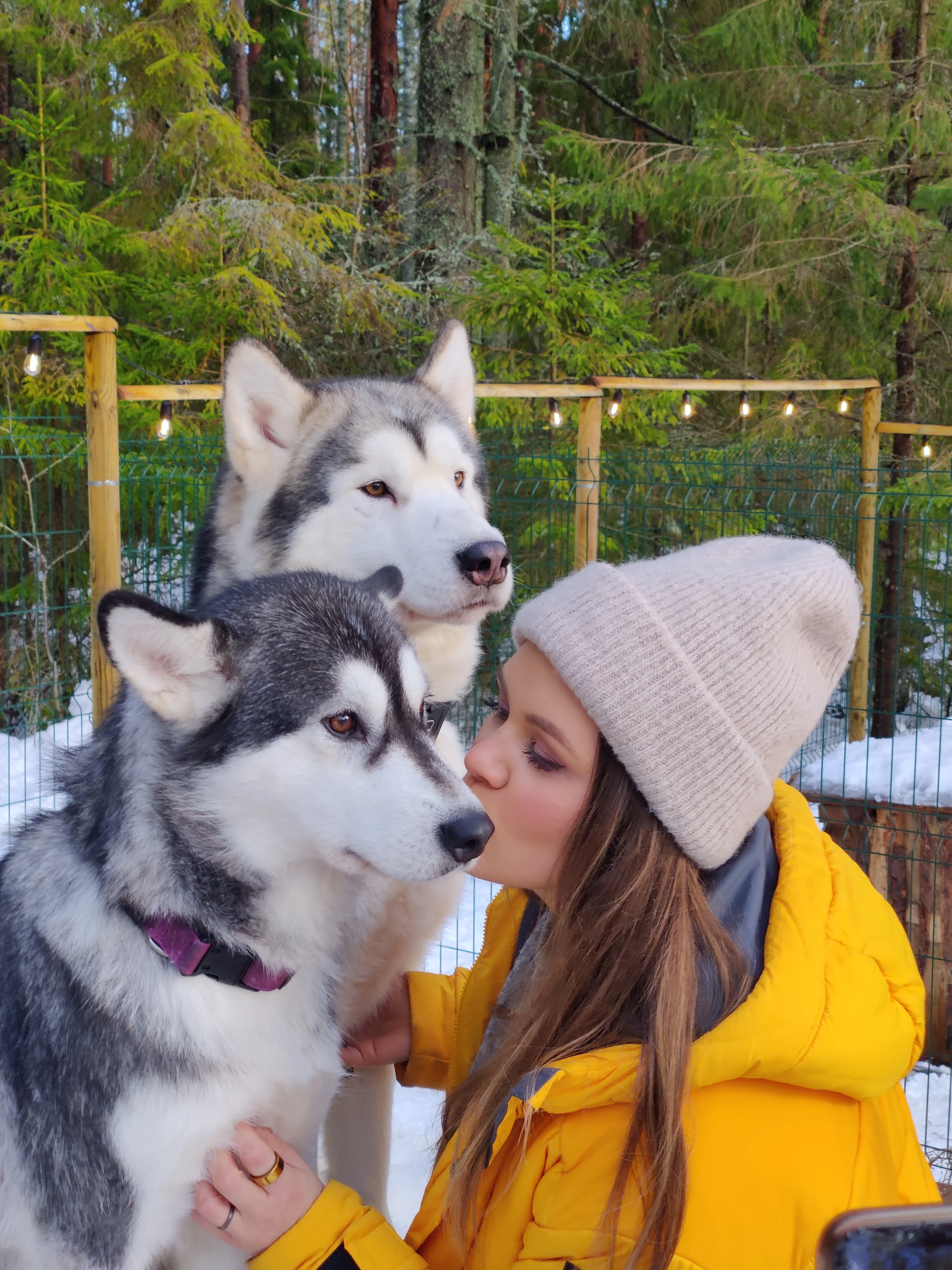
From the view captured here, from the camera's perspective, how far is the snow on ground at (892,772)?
438 centimetres

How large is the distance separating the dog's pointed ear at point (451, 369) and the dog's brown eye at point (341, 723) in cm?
109

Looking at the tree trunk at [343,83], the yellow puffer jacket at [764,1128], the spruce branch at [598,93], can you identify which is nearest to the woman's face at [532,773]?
the yellow puffer jacket at [764,1128]

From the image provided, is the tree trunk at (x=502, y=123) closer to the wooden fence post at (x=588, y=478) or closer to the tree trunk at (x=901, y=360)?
the tree trunk at (x=901, y=360)

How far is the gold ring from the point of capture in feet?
5.21

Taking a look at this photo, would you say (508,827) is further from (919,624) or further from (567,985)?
(919,624)

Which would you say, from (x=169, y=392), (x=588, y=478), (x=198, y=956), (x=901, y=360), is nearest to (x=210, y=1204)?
(x=198, y=956)

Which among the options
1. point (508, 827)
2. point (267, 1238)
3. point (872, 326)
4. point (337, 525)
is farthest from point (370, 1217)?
point (872, 326)

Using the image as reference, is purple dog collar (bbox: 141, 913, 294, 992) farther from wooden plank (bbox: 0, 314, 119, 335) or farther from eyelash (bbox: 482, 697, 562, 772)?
wooden plank (bbox: 0, 314, 119, 335)

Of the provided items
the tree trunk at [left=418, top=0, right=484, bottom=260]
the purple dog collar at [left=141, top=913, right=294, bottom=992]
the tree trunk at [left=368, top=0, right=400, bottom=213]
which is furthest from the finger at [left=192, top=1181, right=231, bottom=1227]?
the tree trunk at [left=368, top=0, right=400, bottom=213]

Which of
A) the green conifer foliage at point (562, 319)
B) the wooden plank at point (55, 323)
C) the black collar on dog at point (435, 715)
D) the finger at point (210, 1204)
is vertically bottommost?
the finger at point (210, 1204)

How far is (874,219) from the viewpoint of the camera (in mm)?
6781

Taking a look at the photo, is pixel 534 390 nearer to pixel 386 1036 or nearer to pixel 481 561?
pixel 481 561

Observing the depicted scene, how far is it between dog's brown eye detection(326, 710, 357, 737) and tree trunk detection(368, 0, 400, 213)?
29.9 ft

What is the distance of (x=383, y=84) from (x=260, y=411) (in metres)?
9.08
